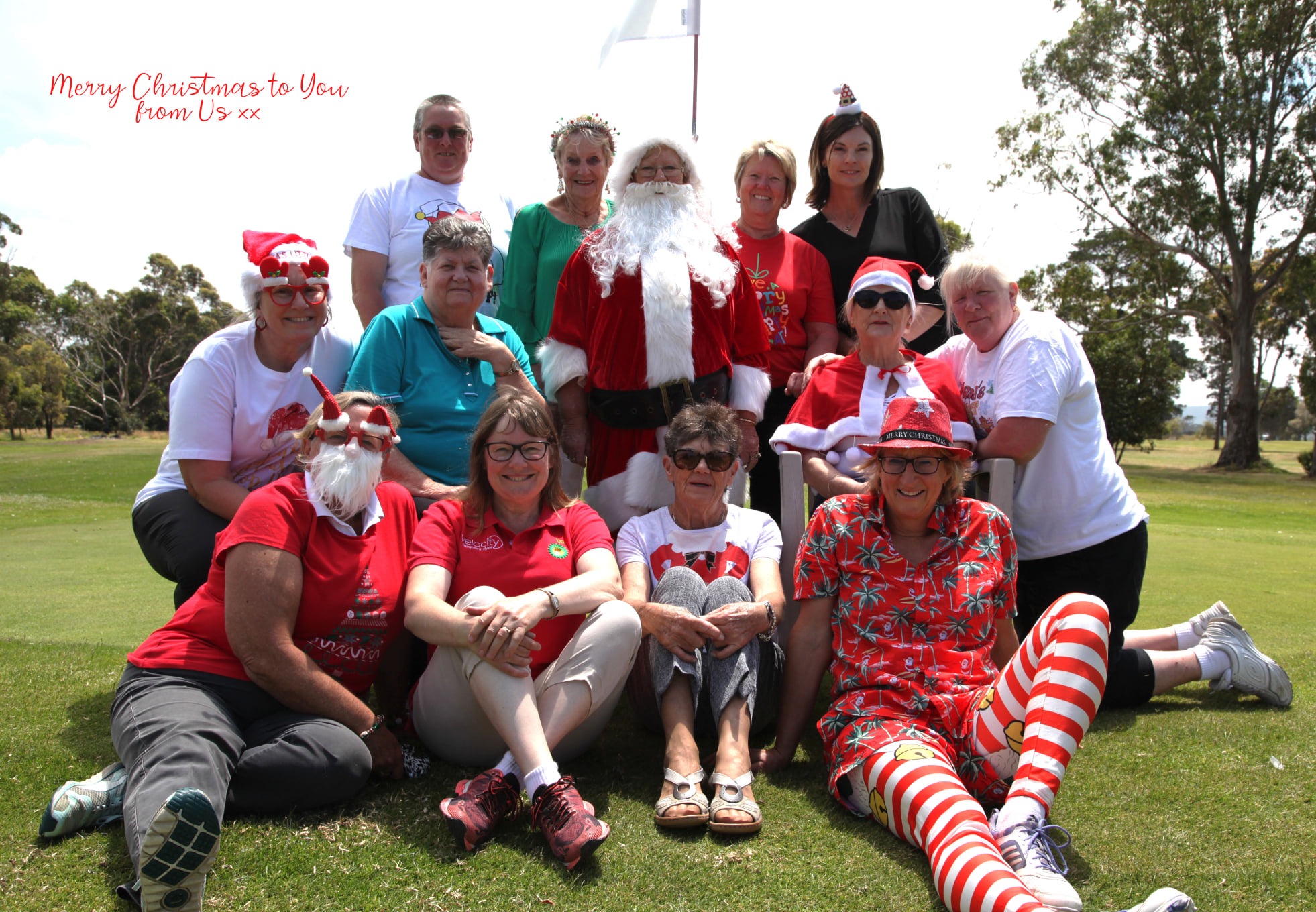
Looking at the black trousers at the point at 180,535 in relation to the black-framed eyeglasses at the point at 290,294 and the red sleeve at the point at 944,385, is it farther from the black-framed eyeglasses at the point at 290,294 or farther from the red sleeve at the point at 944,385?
the red sleeve at the point at 944,385

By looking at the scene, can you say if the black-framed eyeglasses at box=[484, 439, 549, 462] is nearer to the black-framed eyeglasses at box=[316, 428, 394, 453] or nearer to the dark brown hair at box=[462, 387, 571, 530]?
the dark brown hair at box=[462, 387, 571, 530]

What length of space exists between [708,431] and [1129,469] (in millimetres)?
28296

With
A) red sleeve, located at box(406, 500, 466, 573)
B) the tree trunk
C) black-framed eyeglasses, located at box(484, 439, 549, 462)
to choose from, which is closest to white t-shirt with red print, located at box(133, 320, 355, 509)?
red sleeve, located at box(406, 500, 466, 573)

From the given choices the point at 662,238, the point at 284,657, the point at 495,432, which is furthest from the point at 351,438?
the point at 662,238

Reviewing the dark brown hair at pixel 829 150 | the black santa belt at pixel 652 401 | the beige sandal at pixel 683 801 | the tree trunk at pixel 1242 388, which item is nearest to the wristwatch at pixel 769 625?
the beige sandal at pixel 683 801

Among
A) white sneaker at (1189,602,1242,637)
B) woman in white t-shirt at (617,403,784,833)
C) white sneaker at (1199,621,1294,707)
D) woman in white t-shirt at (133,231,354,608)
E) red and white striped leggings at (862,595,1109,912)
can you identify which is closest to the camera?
red and white striped leggings at (862,595,1109,912)

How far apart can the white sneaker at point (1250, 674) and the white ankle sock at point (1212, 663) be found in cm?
1

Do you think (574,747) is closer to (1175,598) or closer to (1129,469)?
(1175,598)

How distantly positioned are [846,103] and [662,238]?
1304 mm

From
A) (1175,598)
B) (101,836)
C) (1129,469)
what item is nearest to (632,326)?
(101,836)

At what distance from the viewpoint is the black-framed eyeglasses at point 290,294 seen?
324 centimetres

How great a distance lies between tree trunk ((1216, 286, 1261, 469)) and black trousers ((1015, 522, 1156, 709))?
26033 mm

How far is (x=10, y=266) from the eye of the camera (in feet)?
132

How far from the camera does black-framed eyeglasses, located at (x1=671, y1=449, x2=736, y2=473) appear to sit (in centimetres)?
309
